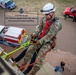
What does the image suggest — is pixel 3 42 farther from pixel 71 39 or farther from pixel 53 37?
pixel 53 37

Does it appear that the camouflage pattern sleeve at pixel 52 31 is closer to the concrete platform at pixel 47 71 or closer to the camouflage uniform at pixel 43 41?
the camouflage uniform at pixel 43 41

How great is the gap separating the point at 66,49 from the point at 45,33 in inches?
184

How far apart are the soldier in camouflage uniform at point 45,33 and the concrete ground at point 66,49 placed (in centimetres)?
311

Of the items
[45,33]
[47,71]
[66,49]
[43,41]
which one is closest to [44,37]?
[43,41]

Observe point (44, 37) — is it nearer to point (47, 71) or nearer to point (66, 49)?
point (47, 71)

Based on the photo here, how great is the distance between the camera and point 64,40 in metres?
12.5

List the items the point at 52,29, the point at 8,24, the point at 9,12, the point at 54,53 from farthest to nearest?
the point at 9,12 < the point at 8,24 < the point at 54,53 < the point at 52,29

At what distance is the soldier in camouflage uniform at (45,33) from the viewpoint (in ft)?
22.7

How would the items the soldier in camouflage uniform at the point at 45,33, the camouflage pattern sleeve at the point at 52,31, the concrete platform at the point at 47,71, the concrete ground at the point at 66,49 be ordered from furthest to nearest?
the concrete ground at the point at 66,49, the concrete platform at the point at 47,71, the camouflage pattern sleeve at the point at 52,31, the soldier in camouflage uniform at the point at 45,33

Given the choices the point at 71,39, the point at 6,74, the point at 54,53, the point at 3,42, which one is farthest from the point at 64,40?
the point at 6,74

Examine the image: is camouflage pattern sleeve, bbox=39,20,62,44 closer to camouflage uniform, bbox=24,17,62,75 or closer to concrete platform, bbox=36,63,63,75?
camouflage uniform, bbox=24,17,62,75

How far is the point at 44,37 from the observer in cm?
707

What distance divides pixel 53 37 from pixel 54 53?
12.8 ft

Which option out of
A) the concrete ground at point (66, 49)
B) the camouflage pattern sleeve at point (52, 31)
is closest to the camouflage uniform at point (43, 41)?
the camouflage pattern sleeve at point (52, 31)
